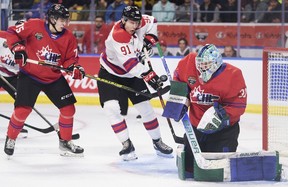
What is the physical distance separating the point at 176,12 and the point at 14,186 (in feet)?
14.3

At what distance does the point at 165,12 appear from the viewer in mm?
8141

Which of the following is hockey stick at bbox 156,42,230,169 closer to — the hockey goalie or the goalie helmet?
the hockey goalie

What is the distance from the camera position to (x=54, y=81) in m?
4.95

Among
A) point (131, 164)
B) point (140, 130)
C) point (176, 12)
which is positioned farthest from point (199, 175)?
point (176, 12)

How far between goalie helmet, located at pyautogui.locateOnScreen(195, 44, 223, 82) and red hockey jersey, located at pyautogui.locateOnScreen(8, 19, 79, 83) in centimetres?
114

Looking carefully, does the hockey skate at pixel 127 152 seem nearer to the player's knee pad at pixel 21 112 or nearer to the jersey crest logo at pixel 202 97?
the player's knee pad at pixel 21 112

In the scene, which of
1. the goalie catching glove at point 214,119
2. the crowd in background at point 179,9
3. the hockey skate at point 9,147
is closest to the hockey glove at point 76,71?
the hockey skate at point 9,147

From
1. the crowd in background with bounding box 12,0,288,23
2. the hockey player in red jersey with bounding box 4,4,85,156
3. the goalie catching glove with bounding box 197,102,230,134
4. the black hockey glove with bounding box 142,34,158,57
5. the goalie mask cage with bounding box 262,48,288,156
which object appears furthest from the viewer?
the crowd in background with bounding box 12,0,288,23

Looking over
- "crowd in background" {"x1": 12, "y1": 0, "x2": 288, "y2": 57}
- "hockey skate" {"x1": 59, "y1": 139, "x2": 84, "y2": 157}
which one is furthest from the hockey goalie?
"crowd in background" {"x1": 12, "y1": 0, "x2": 288, "y2": 57}

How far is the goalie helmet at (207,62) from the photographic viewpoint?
4.02m

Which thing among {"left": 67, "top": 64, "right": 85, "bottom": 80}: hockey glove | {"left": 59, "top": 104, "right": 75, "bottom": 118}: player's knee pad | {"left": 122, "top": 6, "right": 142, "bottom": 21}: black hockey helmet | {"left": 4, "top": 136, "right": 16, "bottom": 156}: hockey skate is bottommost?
{"left": 4, "top": 136, "right": 16, "bottom": 156}: hockey skate

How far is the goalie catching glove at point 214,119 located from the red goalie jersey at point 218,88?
1.5 inches

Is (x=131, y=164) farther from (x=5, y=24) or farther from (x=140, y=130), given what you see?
(x=5, y=24)

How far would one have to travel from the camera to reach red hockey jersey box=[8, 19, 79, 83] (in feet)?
15.9
